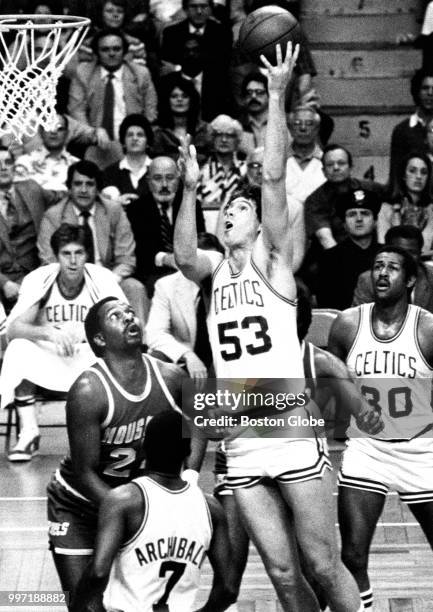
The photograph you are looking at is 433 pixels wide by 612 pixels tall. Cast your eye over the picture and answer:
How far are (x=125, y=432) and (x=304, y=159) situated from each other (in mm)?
6061

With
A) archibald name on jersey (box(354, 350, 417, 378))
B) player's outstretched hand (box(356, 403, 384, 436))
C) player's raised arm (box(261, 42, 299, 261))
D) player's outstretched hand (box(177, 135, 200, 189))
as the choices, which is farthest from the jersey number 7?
archibald name on jersey (box(354, 350, 417, 378))

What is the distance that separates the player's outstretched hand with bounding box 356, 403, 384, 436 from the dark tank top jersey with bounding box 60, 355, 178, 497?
0.93 meters

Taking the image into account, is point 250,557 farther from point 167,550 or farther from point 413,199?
point 413,199

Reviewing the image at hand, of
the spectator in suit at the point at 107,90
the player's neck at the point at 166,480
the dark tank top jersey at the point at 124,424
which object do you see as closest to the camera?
the player's neck at the point at 166,480

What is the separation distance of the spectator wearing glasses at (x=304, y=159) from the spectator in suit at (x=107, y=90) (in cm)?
161

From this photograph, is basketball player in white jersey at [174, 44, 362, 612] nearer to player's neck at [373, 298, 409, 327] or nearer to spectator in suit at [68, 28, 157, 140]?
player's neck at [373, 298, 409, 327]

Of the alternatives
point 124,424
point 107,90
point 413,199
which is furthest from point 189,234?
point 107,90

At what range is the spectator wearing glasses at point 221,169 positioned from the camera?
10680 millimetres

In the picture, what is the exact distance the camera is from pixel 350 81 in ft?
44.6

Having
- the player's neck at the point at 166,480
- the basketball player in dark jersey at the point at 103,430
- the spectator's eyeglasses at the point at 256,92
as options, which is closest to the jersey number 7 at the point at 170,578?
the player's neck at the point at 166,480

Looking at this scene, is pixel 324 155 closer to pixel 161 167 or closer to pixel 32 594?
pixel 161 167

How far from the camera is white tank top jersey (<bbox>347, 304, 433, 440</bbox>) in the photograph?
6.02 m

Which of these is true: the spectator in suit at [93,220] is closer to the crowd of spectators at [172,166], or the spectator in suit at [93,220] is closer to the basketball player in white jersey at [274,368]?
the crowd of spectators at [172,166]

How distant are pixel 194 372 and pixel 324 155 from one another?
257 centimetres
